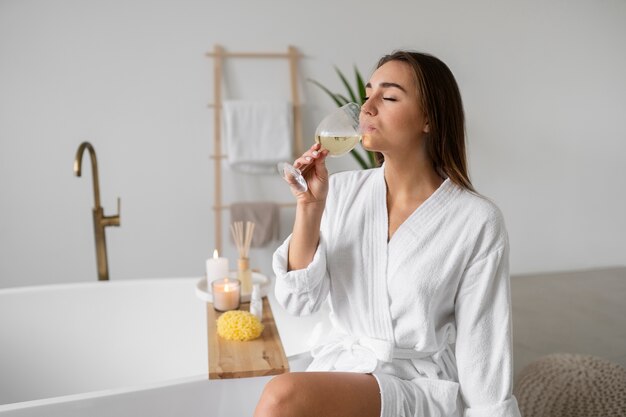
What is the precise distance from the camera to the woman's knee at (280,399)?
1.21 m

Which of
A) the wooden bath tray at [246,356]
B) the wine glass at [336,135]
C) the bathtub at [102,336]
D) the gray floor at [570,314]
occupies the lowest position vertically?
the gray floor at [570,314]

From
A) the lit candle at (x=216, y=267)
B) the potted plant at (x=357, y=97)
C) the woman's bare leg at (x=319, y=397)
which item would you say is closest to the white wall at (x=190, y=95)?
the potted plant at (x=357, y=97)

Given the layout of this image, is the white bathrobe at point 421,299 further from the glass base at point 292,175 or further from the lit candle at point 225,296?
the lit candle at point 225,296

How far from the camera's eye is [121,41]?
3.31 metres

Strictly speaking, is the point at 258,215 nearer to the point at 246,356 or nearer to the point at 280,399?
the point at 246,356

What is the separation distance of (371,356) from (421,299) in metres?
0.18

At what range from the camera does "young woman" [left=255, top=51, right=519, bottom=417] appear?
1332mm

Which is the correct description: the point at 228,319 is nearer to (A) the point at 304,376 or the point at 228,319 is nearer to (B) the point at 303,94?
(A) the point at 304,376

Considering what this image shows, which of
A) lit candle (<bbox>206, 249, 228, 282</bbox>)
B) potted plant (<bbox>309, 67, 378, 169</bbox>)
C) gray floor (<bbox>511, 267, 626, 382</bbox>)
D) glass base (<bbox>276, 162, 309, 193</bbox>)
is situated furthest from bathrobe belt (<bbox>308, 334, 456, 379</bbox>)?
potted plant (<bbox>309, 67, 378, 169</bbox>)

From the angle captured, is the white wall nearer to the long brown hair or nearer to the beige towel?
the beige towel

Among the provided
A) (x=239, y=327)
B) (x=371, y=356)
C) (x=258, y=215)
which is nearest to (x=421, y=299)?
(x=371, y=356)

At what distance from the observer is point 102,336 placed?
89.2 inches

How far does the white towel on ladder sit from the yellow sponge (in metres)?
1.79

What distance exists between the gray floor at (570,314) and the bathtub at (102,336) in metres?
1.47
